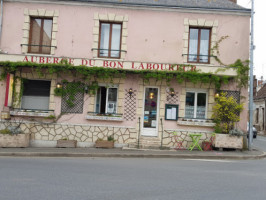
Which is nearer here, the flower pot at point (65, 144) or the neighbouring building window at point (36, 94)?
the flower pot at point (65, 144)

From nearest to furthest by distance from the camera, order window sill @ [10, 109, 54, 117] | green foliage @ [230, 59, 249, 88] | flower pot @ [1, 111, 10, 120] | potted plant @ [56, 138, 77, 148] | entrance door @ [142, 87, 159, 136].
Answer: potted plant @ [56, 138, 77, 148] < flower pot @ [1, 111, 10, 120] < window sill @ [10, 109, 54, 117] < green foliage @ [230, 59, 249, 88] < entrance door @ [142, 87, 159, 136]

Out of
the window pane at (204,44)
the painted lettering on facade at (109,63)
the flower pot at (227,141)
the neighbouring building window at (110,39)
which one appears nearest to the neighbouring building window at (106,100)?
the painted lettering on facade at (109,63)

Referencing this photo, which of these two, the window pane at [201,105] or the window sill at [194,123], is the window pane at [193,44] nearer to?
the window pane at [201,105]

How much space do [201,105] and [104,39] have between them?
551 centimetres

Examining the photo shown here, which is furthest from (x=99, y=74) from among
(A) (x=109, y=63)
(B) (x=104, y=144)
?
(B) (x=104, y=144)

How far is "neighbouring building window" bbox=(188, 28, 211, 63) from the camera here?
12816 mm

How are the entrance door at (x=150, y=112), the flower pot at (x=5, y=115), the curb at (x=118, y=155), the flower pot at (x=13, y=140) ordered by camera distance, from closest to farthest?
1. the curb at (x=118, y=155)
2. the flower pot at (x=13, y=140)
3. the flower pot at (x=5, y=115)
4. the entrance door at (x=150, y=112)

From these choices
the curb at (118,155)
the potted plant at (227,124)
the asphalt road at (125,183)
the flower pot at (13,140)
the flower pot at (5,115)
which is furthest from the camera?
the flower pot at (5,115)

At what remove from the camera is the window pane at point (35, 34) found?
12852mm

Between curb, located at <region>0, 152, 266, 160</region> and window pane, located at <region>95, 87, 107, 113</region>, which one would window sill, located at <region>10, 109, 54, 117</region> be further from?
curb, located at <region>0, 152, 266, 160</region>

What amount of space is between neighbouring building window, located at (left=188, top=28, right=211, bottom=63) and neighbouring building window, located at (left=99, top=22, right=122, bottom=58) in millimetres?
3382

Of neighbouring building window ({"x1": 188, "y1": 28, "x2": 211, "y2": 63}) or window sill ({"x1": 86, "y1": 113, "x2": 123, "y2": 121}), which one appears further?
neighbouring building window ({"x1": 188, "y1": 28, "x2": 211, "y2": 63})

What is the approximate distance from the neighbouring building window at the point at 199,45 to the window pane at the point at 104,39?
387 cm

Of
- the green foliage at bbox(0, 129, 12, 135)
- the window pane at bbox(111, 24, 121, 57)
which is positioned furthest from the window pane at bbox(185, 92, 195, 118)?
the green foliage at bbox(0, 129, 12, 135)
